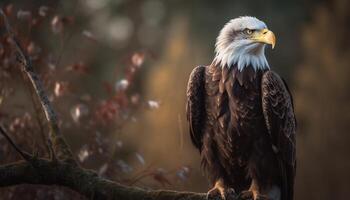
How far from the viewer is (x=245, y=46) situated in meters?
8.28

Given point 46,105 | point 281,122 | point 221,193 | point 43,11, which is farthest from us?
point 43,11

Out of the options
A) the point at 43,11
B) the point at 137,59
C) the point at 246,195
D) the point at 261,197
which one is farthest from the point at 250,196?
the point at 43,11

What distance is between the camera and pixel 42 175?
260 inches

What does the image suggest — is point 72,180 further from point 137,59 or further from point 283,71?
point 283,71

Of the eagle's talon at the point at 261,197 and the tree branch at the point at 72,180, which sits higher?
the tree branch at the point at 72,180

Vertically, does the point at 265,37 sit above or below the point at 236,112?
above

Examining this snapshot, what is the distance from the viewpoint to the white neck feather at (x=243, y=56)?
8148mm

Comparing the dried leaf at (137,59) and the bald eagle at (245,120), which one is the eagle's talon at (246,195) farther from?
the dried leaf at (137,59)

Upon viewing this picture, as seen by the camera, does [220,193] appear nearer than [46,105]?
No

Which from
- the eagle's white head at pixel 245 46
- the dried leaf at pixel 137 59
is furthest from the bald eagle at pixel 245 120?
the dried leaf at pixel 137 59

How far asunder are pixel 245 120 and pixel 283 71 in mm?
19894

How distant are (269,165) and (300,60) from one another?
19952 mm

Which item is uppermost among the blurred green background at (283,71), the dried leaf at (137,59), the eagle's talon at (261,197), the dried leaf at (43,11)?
the dried leaf at (43,11)

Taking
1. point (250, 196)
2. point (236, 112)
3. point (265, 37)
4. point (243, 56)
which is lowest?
point (250, 196)
